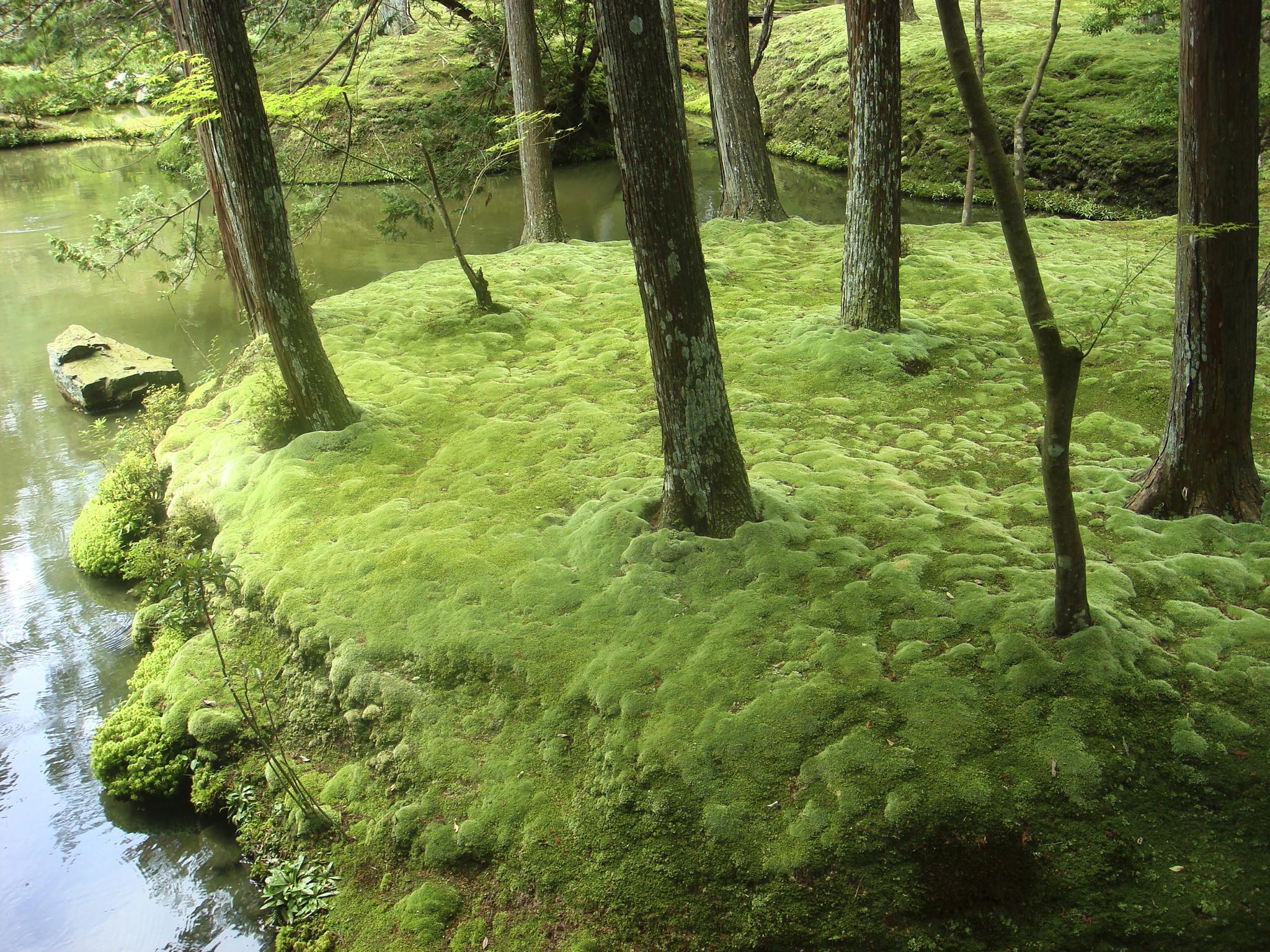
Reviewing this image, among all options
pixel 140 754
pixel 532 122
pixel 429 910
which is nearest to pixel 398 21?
pixel 532 122

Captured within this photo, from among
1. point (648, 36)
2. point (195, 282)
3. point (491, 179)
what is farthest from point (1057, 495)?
point (491, 179)

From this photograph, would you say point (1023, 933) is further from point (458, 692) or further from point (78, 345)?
point (78, 345)

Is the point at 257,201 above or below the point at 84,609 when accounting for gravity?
above

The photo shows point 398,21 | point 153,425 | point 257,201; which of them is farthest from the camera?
point 398,21

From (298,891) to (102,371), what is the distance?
1047 cm

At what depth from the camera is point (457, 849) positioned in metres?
4.60

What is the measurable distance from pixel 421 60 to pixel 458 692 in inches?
1175

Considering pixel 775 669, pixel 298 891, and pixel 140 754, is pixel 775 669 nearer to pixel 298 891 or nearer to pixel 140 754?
pixel 298 891

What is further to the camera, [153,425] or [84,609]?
[153,425]

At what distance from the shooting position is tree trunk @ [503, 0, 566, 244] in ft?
41.1

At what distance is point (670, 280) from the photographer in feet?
16.9

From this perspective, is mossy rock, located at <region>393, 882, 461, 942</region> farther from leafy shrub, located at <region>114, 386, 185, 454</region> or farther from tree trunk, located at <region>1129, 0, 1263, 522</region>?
leafy shrub, located at <region>114, 386, 185, 454</region>

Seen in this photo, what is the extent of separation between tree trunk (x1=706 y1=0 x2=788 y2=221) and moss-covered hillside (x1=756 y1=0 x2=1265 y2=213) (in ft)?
5.18

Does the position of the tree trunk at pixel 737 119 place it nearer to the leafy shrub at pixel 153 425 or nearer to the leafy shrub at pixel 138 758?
the leafy shrub at pixel 153 425
